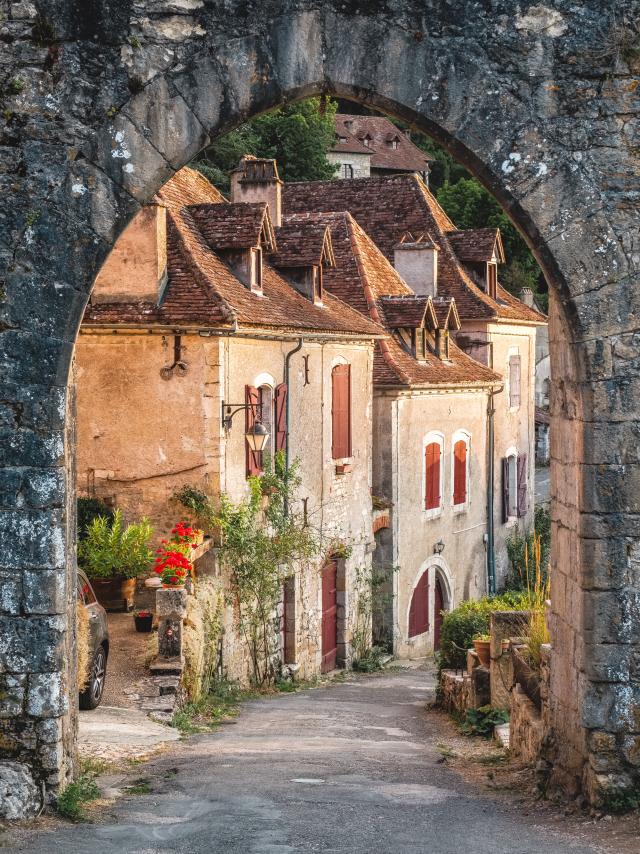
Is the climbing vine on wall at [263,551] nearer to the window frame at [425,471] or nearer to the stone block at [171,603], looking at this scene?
the stone block at [171,603]

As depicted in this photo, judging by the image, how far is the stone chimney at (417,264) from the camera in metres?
23.8

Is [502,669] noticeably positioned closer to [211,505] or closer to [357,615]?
[211,505]

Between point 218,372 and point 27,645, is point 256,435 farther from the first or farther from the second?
point 27,645

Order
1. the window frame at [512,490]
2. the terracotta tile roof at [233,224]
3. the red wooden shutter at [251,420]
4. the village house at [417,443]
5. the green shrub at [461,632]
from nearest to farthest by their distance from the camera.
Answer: the green shrub at [461,632], the red wooden shutter at [251,420], the terracotta tile roof at [233,224], the village house at [417,443], the window frame at [512,490]

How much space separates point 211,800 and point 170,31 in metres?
4.04

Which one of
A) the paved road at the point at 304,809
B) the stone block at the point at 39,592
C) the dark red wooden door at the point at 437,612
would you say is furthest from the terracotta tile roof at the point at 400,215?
the stone block at the point at 39,592

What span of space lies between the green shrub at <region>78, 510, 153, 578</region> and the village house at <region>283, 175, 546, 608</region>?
935cm

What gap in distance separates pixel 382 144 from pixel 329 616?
41.8 meters

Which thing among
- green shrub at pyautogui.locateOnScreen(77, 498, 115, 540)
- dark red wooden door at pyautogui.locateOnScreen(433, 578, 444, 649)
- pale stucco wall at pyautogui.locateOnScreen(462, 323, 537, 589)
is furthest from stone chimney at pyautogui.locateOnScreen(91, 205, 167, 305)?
pale stucco wall at pyautogui.locateOnScreen(462, 323, 537, 589)

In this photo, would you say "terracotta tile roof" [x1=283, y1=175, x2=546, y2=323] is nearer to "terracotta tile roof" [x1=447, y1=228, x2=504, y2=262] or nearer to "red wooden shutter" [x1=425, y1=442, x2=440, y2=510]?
"terracotta tile roof" [x1=447, y1=228, x2=504, y2=262]

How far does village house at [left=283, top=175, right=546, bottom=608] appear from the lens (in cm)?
2322

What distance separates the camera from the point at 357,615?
63.6 feet

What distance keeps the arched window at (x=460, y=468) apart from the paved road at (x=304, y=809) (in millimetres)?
14152

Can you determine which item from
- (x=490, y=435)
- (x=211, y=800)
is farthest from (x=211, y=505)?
(x=490, y=435)
